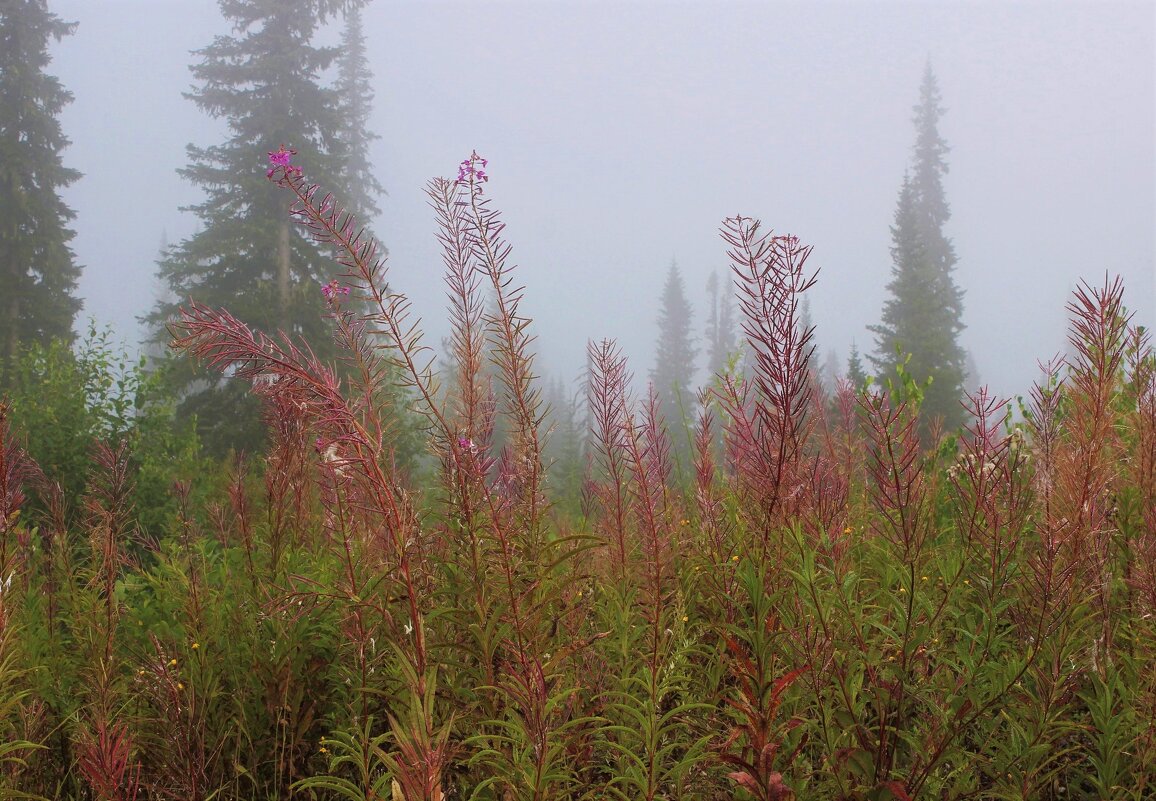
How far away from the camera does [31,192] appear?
69.7 ft

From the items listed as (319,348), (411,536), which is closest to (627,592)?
(411,536)

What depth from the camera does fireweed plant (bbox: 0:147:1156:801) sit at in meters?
1.52

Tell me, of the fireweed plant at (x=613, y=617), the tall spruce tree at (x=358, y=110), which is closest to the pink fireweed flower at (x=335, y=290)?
the fireweed plant at (x=613, y=617)

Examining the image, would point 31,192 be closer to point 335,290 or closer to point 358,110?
point 358,110

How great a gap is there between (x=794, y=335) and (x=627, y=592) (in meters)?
1.04

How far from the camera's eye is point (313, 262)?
18734mm

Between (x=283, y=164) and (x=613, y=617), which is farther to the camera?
(x=613, y=617)

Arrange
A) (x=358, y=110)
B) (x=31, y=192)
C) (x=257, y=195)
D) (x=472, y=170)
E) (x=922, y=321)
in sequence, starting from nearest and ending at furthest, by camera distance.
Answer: (x=472, y=170) → (x=257, y=195) → (x=31, y=192) → (x=922, y=321) → (x=358, y=110)

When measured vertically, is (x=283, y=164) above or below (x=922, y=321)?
below

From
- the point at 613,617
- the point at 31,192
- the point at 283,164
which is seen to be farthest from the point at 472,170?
the point at 31,192

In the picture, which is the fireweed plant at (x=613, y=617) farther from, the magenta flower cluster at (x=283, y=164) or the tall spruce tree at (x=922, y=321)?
the tall spruce tree at (x=922, y=321)

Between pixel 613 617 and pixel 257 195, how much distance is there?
2026 centimetres

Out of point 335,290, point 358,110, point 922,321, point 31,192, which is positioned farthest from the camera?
point 358,110

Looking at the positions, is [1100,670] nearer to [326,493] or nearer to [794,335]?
[794,335]
